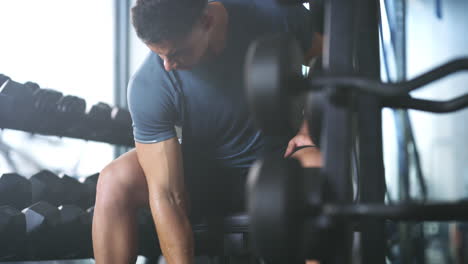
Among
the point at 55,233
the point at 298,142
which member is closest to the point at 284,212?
the point at 298,142

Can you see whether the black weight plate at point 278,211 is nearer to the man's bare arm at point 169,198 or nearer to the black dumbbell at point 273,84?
the black dumbbell at point 273,84

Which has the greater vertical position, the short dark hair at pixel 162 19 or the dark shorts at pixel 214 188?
the short dark hair at pixel 162 19

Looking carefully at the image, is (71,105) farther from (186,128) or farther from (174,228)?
(174,228)

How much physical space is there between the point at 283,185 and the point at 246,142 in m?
0.78

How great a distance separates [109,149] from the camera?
2922 mm

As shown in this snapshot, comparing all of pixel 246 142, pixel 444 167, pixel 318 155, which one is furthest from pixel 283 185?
pixel 444 167

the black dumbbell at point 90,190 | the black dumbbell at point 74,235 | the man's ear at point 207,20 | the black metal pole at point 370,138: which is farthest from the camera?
the black dumbbell at point 90,190

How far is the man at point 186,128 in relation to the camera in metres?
1.15

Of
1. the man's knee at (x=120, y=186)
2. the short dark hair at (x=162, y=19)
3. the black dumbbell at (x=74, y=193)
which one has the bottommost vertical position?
the black dumbbell at (x=74, y=193)

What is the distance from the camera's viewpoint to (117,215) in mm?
1185

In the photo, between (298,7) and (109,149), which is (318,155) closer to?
(298,7)

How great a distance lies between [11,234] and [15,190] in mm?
266

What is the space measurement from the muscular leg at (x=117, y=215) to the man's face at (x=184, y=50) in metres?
0.34

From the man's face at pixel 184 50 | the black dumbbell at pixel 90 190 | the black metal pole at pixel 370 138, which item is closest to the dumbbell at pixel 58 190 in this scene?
the black dumbbell at pixel 90 190
